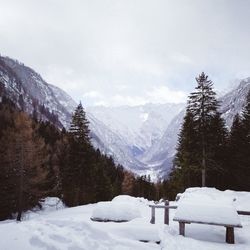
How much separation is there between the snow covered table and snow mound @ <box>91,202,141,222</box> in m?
3.30

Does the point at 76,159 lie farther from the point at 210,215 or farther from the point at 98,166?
the point at 210,215

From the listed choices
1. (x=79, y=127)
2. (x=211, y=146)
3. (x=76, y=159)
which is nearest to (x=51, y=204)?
(x=76, y=159)

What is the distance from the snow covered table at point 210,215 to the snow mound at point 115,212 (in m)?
3.30

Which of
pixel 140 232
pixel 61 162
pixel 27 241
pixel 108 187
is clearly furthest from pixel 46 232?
pixel 108 187

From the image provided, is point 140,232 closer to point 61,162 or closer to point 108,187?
point 61,162

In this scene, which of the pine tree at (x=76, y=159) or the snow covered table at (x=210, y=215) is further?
the pine tree at (x=76, y=159)

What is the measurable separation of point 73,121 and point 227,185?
83.9 feet

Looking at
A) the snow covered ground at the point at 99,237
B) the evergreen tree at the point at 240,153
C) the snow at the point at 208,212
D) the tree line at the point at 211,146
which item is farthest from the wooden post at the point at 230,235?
the evergreen tree at the point at 240,153

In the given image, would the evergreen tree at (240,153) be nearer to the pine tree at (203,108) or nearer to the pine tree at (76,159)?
the pine tree at (203,108)

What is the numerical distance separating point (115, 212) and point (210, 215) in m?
5.28

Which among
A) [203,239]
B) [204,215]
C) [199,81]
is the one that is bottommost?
[203,239]

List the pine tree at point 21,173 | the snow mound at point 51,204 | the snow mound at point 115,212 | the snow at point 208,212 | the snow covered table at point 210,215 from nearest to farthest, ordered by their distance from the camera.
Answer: the snow covered table at point 210,215
the snow at point 208,212
the snow mound at point 115,212
the pine tree at point 21,173
the snow mound at point 51,204

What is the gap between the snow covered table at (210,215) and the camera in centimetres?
1517

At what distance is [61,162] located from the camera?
62250 mm
